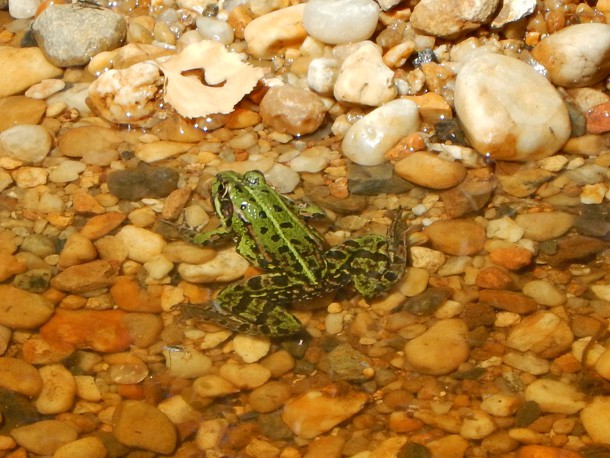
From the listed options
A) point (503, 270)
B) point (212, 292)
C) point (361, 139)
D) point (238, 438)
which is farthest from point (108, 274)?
point (503, 270)

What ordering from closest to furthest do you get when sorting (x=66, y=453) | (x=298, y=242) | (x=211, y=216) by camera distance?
(x=66, y=453) → (x=298, y=242) → (x=211, y=216)

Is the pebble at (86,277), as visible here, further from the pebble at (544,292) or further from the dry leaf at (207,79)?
the pebble at (544,292)

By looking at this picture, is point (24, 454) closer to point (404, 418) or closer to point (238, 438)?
point (238, 438)

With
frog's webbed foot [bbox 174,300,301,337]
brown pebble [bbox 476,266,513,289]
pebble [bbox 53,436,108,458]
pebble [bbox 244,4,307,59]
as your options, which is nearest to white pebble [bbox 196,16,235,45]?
pebble [bbox 244,4,307,59]

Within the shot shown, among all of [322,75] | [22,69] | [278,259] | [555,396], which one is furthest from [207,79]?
[555,396]

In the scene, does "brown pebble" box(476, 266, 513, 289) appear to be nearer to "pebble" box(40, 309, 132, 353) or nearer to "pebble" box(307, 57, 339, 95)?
"pebble" box(307, 57, 339, 95)

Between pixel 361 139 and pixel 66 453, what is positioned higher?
pixel 361 139

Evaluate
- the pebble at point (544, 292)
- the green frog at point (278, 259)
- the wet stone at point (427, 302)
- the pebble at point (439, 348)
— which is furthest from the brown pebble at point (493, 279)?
the green frog at point (278, 259)

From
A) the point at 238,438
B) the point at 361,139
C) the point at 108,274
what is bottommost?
the point at 238,438
